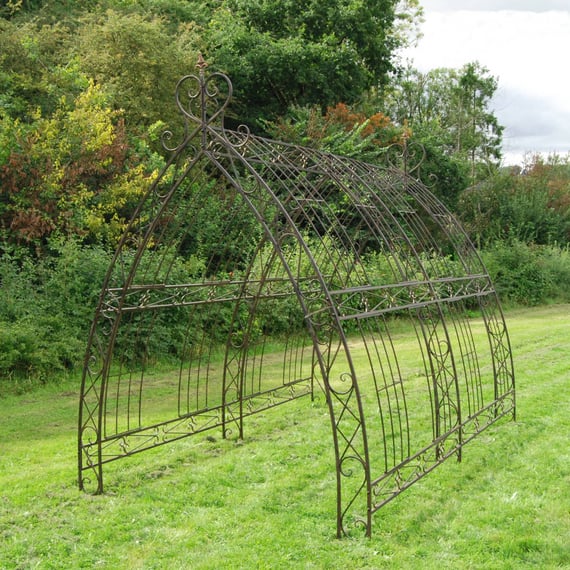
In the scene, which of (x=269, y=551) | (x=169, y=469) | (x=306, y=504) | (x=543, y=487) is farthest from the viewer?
(x=169, y=469)

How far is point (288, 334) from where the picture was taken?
8.75 m

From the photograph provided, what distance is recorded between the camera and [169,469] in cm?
566

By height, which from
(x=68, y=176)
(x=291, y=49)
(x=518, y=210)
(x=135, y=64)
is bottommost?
(x=68, y=176)

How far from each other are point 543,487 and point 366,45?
17507 mm

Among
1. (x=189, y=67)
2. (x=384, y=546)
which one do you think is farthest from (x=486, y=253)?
(x=384, y=546)

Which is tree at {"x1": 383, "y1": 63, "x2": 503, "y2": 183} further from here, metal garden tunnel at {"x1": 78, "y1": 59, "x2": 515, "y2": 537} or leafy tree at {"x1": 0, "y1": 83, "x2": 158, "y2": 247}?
leafy tree at {"x1": 0, "y1": 83, "x2": 158, "y2": 247}

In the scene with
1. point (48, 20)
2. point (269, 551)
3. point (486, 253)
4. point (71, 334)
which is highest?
point (48, 20)

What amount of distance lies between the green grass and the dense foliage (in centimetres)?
342

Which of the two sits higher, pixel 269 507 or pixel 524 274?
pixel 524 274

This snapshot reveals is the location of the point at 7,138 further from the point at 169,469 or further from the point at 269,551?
the point at 269,551

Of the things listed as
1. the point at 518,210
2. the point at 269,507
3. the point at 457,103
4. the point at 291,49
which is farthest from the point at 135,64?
the point at 457,103

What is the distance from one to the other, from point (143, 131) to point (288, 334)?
7.14m

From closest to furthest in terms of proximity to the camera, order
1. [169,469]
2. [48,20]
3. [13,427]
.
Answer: [169,469]
[13,427]
[48,20]

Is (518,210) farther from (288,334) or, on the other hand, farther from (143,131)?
(288,334)
